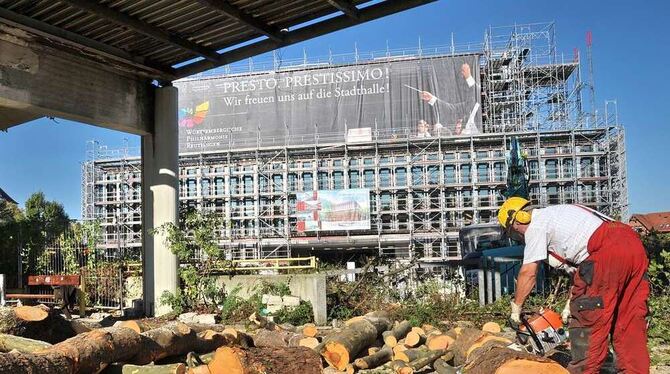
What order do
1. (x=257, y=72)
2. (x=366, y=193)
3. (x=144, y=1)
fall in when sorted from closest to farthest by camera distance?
1. (x=144, y=1)
2. (x=366, y=193)
3. (x=257, y=72)

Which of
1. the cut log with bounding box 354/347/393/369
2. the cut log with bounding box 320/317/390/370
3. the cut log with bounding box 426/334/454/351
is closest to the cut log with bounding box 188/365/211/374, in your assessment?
the cut log with bounding box 320/317/390/370

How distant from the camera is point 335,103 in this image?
44156mm

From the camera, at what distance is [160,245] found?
14438 mm

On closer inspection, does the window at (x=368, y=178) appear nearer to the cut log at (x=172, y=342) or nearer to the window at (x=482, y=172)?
the window at (x=482, y=172)

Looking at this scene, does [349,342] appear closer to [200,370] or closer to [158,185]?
[200,370]

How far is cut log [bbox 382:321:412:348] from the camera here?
8.94 m

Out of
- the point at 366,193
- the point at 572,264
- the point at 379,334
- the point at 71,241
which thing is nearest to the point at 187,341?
the point at 379,334

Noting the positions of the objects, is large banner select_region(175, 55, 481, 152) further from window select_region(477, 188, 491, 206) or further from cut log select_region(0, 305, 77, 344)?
cut log select_region(0, 305, 77, 344)

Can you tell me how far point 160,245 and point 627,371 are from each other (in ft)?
39.5

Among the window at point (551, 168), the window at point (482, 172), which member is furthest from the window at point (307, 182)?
the window at point (551, 168)

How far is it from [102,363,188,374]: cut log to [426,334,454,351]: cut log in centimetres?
372

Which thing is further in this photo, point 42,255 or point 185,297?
point 42,255

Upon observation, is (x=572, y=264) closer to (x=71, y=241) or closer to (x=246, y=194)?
(x=71, y=241)

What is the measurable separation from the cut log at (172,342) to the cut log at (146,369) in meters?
0.40
